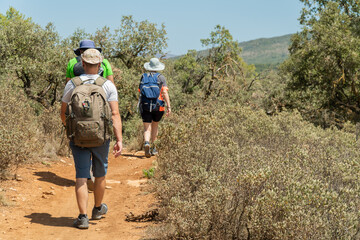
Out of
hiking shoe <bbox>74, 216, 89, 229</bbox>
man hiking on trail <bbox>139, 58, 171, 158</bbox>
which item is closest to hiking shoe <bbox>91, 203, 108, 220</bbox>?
hiking shoe <bbox>74, 216, 89, 229</bbox>

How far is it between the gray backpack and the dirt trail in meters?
1.03

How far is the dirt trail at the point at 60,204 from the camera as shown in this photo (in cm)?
440

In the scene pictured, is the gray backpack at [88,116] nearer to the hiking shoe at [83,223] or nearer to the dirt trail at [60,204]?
the hiking shoe at [83,223]

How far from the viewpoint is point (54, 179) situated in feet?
22.6

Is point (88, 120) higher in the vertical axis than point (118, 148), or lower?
higher

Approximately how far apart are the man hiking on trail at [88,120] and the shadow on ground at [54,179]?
7.30 ft

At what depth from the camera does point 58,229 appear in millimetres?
4492

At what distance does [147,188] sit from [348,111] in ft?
33.3

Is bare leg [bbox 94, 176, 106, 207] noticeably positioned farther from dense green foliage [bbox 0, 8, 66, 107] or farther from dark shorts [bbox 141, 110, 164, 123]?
dense green foliage [bbox 0, 8, 66, 107]

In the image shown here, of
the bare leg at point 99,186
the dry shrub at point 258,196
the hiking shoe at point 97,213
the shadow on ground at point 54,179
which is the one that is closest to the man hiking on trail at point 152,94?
the shadow on ground at point 54,179

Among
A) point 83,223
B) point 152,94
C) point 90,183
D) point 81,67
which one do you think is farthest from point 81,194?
point 152,94

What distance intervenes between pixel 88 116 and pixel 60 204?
2.05m

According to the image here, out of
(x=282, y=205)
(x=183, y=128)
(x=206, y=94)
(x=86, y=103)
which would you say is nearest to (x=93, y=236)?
(x=86, y=103)

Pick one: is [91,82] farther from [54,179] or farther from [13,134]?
[54,179]
